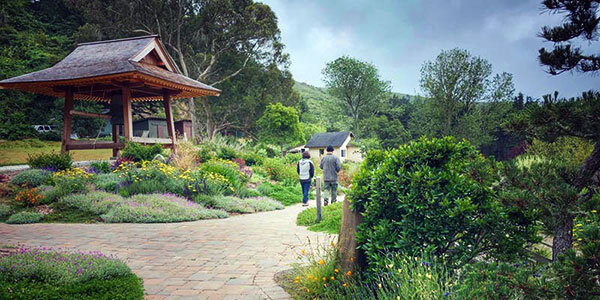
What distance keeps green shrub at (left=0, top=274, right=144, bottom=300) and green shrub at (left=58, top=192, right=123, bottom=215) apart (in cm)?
546

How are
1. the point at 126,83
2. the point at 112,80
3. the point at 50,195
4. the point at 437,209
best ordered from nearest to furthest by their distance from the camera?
the point at 437,209 < the point at 50,195 < the point at 112,80 < the point at 126,83

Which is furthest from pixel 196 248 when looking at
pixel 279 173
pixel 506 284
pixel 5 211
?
pixel 279 173

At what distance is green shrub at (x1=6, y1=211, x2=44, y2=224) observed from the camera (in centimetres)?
776

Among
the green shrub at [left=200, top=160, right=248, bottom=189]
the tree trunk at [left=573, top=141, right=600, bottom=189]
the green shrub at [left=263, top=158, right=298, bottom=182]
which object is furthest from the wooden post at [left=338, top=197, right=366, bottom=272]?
the green shrub at [left=263, top=158, right=298, bottom=182]

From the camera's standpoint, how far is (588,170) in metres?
2.70

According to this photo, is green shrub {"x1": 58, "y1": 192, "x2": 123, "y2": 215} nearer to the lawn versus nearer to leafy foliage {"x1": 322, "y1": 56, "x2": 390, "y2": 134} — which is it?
the lawn

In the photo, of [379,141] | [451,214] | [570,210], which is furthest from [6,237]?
[379,141]

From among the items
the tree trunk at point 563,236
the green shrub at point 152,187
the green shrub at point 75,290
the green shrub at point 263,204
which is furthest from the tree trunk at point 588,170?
the green shrub at point 152,187

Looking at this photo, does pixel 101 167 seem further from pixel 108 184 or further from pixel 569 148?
pixel 569 148

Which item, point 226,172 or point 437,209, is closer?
point 437,209

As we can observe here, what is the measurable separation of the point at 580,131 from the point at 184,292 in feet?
13.7

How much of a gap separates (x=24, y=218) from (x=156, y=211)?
10.2 ft

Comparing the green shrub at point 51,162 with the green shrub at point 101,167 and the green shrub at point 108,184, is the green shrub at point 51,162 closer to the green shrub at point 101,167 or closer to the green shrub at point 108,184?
the green shrub at point 101,167

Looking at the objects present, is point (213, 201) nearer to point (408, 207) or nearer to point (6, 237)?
point (6, 237)
